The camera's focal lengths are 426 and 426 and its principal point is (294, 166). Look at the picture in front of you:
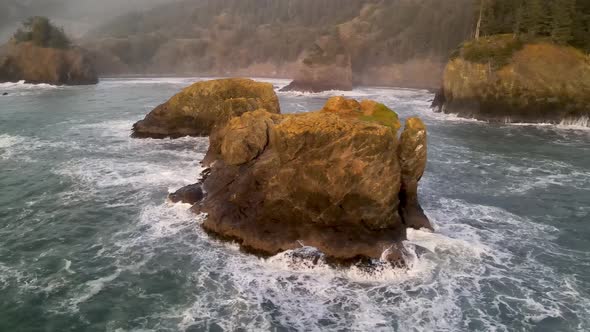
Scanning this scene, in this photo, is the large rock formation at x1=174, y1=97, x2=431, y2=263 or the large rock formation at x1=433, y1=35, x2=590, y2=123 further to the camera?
the large rock formation at x1=433, y1=35, x2=590, y2=123

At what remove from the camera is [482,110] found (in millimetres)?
52469

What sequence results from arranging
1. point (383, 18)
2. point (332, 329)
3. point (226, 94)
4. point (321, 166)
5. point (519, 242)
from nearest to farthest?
point (332, 329), point (321, 166), point (519, 242), point (226, 94), point (383, 18)

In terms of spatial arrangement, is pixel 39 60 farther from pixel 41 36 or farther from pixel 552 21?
pixel 552 21

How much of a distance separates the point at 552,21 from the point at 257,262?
51.9m

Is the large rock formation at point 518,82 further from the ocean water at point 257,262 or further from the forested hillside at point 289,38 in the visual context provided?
the forested hillside at point 289,38

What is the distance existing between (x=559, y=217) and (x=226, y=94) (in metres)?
28.2

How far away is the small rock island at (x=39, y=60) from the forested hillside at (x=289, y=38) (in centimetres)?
3452

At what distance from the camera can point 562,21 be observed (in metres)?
50.8

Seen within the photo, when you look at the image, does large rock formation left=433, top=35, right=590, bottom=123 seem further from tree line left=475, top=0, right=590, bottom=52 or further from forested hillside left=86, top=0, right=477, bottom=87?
forested hillside left=86, top=0, right=477, bottom=87

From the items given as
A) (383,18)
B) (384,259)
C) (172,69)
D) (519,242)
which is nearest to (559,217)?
(519,242)

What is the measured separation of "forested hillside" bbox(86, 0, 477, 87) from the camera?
338 feet

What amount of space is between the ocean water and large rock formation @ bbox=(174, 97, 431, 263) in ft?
→ 3.52

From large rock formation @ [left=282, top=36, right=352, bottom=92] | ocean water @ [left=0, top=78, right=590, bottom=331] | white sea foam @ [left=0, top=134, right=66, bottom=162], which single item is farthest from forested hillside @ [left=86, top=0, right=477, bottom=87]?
white sea foam @ [left=0, top=134, right=66, bottom=162]

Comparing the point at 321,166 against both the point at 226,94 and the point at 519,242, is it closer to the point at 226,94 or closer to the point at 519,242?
the point at 519,242
